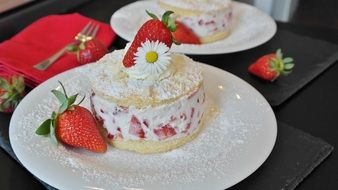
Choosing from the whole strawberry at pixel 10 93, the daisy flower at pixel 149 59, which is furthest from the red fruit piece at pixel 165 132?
the whole strawberry at pixel 10 93

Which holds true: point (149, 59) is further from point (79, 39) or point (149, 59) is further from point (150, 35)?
point (79, 39)

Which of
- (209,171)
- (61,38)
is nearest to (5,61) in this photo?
(61,38)

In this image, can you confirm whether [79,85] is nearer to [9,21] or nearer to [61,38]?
[61,38]

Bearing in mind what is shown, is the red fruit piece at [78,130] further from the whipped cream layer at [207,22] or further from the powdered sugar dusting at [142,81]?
the whipped cream layer at [207,22]

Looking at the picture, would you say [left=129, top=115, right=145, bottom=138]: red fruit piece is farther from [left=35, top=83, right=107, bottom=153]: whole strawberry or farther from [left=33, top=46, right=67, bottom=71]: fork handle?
[left=33, top=46, right=67, bottom=71]: fork handle

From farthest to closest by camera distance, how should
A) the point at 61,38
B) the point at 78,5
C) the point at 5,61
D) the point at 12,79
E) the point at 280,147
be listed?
1. the point at 78,5
2. the point at 61,38
3. the point at 5,61
4. the point at 12,79
5. the point at 280,147

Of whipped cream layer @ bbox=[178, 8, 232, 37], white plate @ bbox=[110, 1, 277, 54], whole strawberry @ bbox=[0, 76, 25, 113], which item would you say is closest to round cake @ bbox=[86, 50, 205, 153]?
whole strawberry @ bbox=[0, 76, 25, 113]
